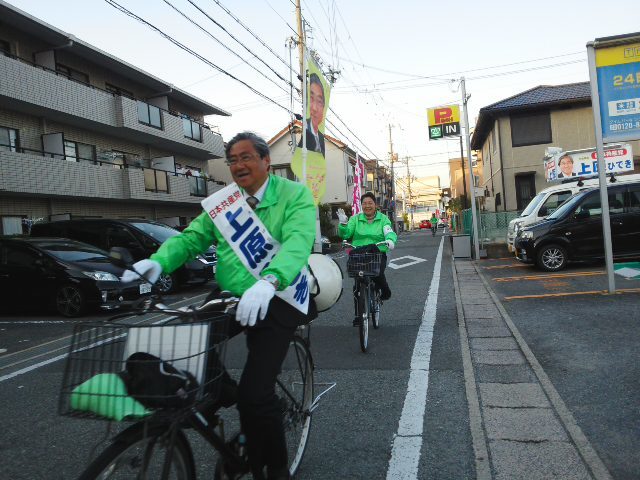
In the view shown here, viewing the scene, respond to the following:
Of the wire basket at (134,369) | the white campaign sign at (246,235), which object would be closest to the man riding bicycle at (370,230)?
the white campaign sign at (246,235)

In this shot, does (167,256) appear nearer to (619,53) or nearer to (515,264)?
(619,53)

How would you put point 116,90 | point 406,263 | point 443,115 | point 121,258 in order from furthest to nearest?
point 116,90 → point 443,115 → point 406,263 → point 121,258

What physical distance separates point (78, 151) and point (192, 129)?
21.6 feet

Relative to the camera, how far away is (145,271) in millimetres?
2033

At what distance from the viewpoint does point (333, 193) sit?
41.8 metres

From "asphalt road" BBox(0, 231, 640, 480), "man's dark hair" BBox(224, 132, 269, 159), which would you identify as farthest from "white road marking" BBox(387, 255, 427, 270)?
"man's dark hair" BBox(224, 132, 269, 159)

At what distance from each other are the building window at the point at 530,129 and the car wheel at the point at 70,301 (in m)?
19.0

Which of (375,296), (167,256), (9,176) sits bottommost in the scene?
(375,296)

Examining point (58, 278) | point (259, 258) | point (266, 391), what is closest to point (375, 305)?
point (259, 258)

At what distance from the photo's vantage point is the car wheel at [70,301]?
8.52m

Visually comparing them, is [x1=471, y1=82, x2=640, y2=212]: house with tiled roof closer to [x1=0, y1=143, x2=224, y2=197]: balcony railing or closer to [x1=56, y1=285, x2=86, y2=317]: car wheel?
[x1=0, y1=143, x2=224, y2=197]: balcony railing

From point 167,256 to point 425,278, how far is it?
31.4ft

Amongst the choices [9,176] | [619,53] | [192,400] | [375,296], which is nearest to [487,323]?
[375,296]

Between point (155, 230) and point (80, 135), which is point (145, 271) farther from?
point (80, 135)
